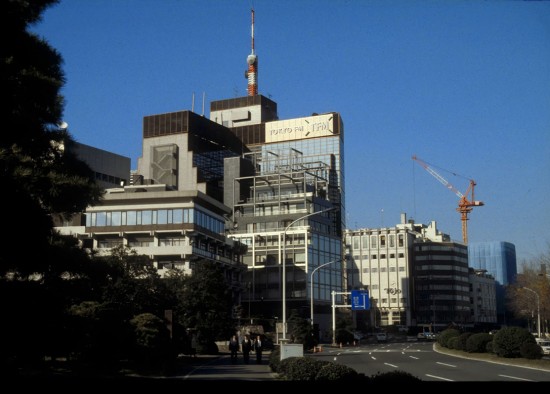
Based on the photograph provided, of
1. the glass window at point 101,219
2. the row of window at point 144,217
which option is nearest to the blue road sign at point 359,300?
the row of window at point 144,217

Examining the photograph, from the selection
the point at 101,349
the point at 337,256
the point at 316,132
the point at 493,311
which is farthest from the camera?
the point at 493,311

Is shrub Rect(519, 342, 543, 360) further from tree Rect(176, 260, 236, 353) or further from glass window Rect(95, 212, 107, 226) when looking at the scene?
glass window Rect(95, 212, 107, 226)

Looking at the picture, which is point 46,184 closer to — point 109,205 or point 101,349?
point 101,349

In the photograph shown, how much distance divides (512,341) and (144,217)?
6059 centimetres

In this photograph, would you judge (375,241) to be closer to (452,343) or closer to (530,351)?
(452,343)

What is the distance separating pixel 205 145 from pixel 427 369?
430ft

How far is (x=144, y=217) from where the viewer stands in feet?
299

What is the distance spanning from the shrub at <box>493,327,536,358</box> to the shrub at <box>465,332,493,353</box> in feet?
18.6

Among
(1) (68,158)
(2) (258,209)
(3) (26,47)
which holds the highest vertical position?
(2) (258,209)

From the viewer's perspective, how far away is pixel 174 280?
57812 mm

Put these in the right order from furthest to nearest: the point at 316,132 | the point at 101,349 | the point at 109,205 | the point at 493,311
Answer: the point at 493,311, the point at 316,132, the point at 109,205, the point at 101,349

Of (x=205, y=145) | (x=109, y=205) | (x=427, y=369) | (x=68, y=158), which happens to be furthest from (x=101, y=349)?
(x=205, y=145)

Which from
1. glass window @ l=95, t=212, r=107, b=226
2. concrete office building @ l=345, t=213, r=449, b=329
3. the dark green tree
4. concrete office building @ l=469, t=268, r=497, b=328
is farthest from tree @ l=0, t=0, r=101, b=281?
concrete office building @ l=469, t=268, r=497, b=328

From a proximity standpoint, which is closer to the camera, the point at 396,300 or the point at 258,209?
the point at 258,209
